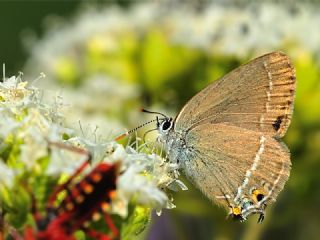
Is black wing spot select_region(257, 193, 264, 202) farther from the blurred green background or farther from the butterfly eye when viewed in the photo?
the blurred green background

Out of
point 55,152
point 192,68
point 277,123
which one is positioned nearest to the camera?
point 55,152

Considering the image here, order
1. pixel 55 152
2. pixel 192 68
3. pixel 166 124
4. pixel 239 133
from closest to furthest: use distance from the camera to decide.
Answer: pixel 55 152 → pixel 239 133 → pixel 166 124 → pixel 192 68

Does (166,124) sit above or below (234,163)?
above

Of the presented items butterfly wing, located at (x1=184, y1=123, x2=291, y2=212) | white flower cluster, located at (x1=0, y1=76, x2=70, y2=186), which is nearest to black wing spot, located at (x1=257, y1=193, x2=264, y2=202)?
butterfly wing, located at (x1=184, y1=123, x2=291, y2=212)

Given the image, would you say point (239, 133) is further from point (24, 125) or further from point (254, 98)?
point (24, 125)

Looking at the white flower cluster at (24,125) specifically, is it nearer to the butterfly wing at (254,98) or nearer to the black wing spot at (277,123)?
the butterfly wing at (254,98)

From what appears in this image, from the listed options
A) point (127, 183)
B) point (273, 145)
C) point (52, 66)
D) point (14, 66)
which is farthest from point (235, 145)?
point (14, 66)

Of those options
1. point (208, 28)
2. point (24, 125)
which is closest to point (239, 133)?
point (24, 125)
